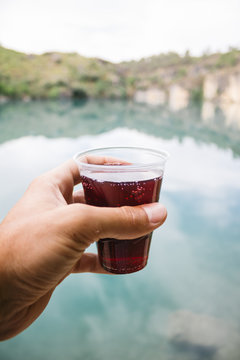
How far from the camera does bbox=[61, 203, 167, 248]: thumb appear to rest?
0.73 meters

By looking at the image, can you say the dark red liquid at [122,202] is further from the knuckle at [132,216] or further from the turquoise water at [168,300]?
the turquoise water at [168,300]

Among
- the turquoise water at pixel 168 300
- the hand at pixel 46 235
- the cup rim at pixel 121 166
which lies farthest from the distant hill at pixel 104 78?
the hand at pixel 46 235

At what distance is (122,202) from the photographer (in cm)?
79

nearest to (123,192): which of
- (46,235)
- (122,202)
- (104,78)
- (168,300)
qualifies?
(122,202)

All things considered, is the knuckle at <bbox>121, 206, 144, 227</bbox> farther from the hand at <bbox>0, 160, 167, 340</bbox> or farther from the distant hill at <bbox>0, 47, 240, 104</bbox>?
the distant hill at <bbox>0, 47, 240, 104</bbox>

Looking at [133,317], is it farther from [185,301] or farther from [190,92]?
[190,92]

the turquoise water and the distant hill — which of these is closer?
the turquoise water

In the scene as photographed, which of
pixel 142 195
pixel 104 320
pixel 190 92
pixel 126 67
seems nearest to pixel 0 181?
pixel 104 320

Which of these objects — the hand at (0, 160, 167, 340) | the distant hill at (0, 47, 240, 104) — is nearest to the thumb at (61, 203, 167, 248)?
the hand at (0, 160, 167, 340)

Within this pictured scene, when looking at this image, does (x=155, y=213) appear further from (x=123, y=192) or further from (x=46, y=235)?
(x=46, y=235)

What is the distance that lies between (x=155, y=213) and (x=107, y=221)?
5.8 inches

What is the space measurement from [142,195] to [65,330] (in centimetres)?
149

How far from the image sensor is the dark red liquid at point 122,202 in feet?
2.52

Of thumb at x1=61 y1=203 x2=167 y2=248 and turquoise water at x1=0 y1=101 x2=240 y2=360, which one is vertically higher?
thumb at x1=61 y1=203 x2=167 y2=248
